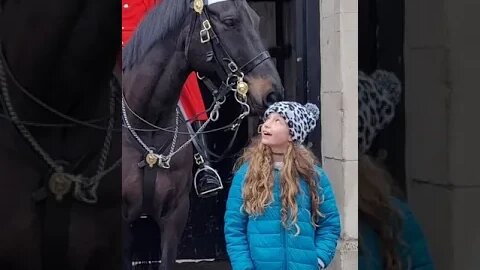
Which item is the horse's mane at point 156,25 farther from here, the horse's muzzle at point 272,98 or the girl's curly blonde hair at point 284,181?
the girl's curly blonde hair at point 284,181

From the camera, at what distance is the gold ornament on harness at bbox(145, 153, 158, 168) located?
4887 millimetres

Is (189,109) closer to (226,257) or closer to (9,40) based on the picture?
(226,257)

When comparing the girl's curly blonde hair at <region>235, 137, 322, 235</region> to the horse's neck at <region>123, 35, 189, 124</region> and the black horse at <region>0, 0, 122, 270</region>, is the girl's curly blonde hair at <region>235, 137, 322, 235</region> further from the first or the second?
the horse's neck at <region>123, 35, 189, 124</region>

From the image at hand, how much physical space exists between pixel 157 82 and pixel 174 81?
100 mm

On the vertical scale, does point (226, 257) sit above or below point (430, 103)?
below

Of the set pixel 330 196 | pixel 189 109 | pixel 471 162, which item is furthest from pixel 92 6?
pixel 471 162

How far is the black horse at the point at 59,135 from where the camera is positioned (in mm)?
4059

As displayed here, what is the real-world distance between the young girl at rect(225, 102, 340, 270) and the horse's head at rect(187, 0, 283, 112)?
109 cm

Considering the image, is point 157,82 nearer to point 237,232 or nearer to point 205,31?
point 205,31

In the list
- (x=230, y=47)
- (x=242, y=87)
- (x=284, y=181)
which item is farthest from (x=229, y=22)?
(x=284, y=181)

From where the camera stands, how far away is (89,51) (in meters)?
4.11

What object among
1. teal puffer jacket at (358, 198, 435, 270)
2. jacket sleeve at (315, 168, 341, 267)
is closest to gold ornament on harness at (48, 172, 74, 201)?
jacket sleeve at (315, 168, 341, 267)

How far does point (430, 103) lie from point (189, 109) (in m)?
1.35

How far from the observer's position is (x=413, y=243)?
4488mm
